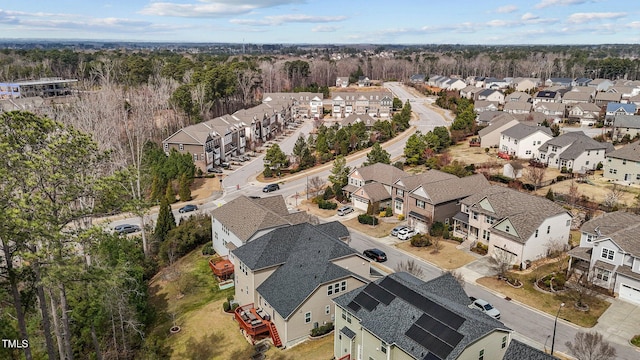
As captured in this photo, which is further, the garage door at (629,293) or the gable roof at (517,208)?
the gable roof at (517,208)

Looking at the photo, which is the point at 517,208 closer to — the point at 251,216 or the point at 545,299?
the point at 545,299

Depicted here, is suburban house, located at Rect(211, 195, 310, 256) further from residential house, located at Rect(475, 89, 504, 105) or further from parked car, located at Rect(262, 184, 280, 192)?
residential house, located at Rect(475, 89, 504, 105)

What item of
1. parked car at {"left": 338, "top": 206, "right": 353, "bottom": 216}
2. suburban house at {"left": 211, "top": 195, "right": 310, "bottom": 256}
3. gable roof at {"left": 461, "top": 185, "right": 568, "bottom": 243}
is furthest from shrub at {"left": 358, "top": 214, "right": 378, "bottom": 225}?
gable roof at {"left": 461, "top": 185, "right": 568, "bottom": 243}

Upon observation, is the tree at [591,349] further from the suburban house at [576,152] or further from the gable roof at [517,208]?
the suburban house at [576,152]

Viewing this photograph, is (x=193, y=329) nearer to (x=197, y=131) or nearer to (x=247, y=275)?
(x=247, y=275)

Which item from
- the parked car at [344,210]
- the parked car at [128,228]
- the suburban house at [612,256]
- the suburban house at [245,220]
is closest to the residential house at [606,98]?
the suburban house at [612,256]
